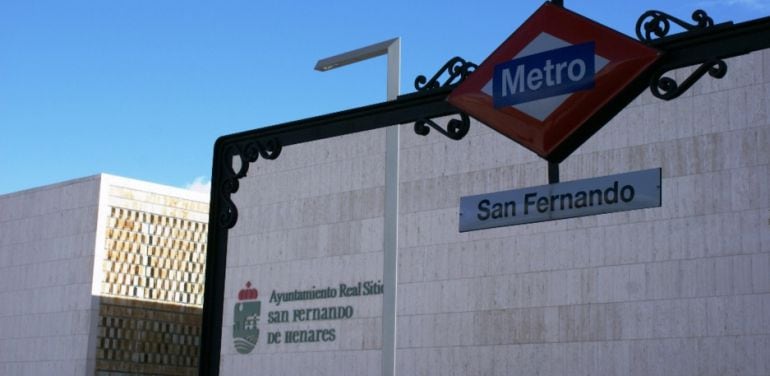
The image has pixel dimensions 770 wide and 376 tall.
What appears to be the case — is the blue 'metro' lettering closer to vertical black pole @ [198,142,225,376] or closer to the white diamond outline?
the white diamond outline

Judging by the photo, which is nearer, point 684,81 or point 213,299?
point 684,81

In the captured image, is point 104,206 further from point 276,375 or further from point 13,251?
point 276,375

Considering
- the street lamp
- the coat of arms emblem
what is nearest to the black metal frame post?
the street lamp

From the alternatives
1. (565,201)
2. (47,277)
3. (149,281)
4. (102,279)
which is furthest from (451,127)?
(47,277)

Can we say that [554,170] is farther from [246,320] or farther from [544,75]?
[246,320]

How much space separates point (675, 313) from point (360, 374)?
11.0m

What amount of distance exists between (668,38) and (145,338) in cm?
A: 4509

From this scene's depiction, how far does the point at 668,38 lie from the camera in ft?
16.7

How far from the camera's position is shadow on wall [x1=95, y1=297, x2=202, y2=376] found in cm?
4675

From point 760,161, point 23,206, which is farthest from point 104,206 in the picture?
point 760,161

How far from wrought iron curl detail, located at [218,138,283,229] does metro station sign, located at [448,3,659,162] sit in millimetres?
1300

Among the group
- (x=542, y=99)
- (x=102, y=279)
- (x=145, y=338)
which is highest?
(x=102, y=279)

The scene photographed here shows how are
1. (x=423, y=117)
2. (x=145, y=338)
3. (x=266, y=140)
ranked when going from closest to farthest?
(x=423, y=117) < (x=266, y=140) < (x=145, y=338)

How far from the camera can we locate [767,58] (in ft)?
98.0
